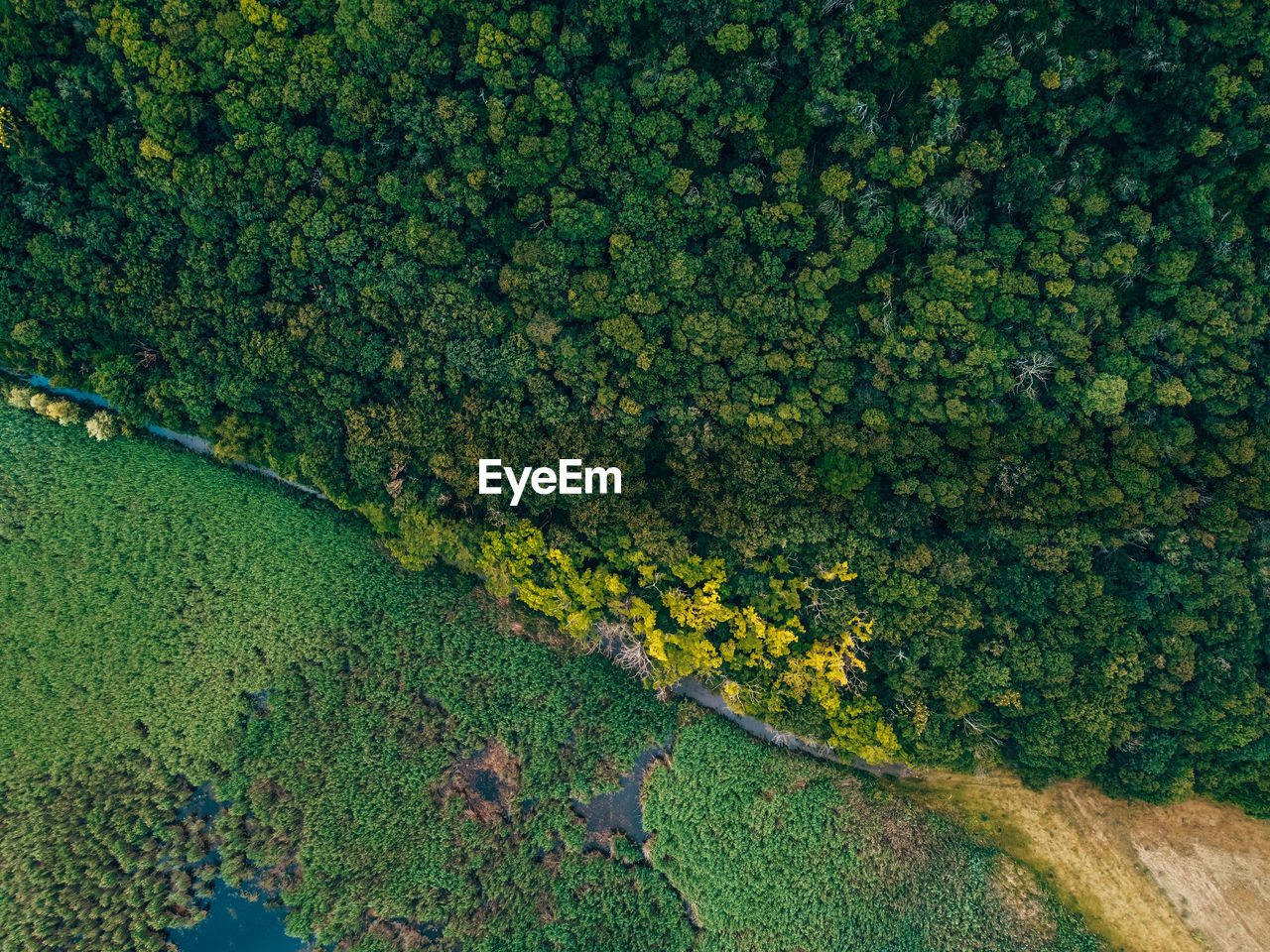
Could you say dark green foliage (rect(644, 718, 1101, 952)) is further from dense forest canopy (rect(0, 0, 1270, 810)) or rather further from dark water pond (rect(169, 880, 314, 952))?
dark water pond (rect(169, 880, 314, 952))

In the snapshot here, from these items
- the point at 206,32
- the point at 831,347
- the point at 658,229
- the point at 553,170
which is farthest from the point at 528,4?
the point at 831,347

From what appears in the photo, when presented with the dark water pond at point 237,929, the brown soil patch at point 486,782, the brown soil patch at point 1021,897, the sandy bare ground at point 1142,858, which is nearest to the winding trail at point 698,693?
the sandy bare ground at point 1142,858

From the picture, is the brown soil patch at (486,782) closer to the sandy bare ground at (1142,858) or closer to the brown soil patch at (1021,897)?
the sandy bare ground at (1142,858)

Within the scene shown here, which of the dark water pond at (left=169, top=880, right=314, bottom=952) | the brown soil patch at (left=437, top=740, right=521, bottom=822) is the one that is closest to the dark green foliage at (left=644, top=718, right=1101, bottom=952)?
the brown soil patch at (left=437, top=740, right=521, bottom=822)

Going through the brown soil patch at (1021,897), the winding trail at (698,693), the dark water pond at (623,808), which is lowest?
the brown soil patch at (1021,897)

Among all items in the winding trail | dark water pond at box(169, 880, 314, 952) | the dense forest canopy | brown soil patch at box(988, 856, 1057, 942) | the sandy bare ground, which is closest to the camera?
the dense forest canopy

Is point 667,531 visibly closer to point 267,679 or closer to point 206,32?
point 267,679
